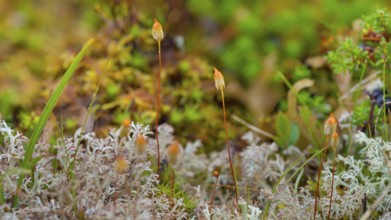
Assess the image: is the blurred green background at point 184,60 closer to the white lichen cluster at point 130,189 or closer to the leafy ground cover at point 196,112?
the leafy ground cover at point 196,112

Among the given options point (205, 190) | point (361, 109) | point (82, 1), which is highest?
point (82, 1)

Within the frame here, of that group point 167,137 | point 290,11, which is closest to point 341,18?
point 290,11

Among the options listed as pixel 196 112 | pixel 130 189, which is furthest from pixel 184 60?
pixel 130 189

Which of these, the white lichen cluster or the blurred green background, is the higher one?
the blurred green background

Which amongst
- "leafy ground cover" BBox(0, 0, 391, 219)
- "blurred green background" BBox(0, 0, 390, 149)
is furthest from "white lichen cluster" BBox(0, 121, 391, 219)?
"blurred green background" BBox(0, 0, 390, 149)

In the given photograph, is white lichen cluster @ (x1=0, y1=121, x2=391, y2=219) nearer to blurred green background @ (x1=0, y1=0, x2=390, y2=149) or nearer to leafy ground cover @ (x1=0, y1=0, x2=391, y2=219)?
leafy ground cover @ (x1=0, y1=0, x2=391, y2=219)

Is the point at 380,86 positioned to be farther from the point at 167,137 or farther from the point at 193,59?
the point at 193,59

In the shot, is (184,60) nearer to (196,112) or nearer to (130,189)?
(196,112)

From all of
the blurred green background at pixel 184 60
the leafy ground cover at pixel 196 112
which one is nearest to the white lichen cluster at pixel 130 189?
the leafy ground cover at pixel 196 112

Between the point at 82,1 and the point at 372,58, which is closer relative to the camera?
the point at 372,58
